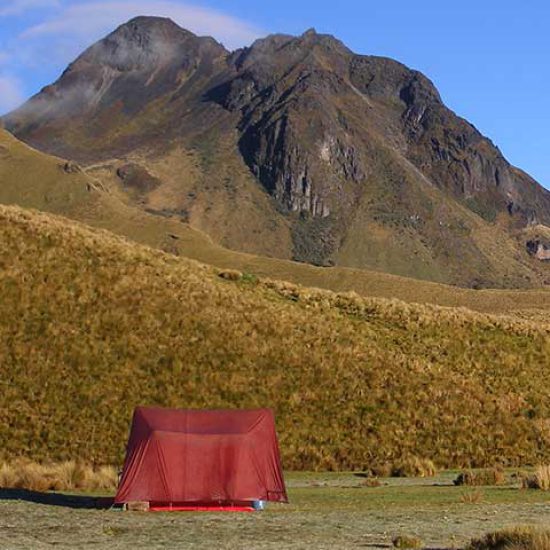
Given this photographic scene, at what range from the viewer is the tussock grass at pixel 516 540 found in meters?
15.4

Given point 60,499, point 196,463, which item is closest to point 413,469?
point 196,463

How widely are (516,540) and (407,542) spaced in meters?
2.18

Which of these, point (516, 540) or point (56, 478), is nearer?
point (516, 540)

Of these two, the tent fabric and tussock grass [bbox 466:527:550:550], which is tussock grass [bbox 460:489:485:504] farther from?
tussock grass [bbox 466:527:550:550]

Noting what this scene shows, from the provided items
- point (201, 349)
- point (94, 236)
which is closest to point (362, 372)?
point (201, 349)

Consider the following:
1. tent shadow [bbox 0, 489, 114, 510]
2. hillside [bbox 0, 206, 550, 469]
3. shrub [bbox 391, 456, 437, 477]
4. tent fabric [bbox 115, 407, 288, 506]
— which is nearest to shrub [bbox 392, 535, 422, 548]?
tent fabric [bbox 115, 407, 288, 506]

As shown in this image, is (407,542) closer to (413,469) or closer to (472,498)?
(472,498)

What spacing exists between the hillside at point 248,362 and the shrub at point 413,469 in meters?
2.76

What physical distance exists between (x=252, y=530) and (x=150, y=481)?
15.2 ft

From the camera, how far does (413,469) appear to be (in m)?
36.6

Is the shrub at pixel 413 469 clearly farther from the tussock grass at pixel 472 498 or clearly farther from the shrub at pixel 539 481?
the tussock grass at pixel 472 498

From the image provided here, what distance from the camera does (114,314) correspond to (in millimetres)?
50750

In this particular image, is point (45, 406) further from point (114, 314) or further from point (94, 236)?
point (94, 236)

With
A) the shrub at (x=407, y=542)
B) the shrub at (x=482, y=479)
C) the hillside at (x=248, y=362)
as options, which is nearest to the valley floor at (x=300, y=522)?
the shrub at (x=407, y=542)
